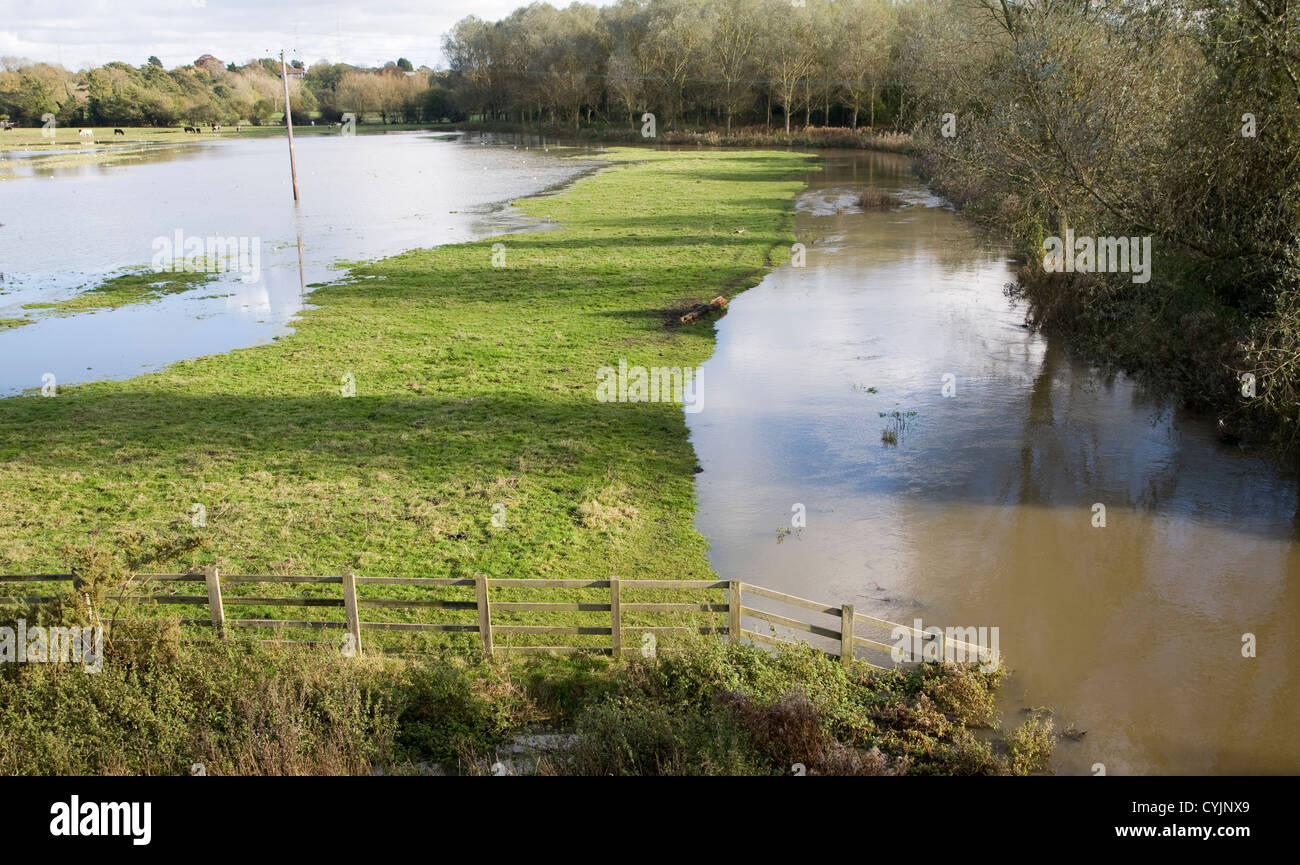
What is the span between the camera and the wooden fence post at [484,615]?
10.9 m

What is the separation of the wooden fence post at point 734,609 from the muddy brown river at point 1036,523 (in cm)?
248

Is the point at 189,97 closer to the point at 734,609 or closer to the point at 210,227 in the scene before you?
the point at 210,227

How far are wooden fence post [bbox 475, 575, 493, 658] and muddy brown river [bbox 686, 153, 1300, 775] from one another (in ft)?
14.1

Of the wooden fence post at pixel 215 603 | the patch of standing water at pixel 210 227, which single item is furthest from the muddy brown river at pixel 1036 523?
the patch of standing water at pixel 210 227

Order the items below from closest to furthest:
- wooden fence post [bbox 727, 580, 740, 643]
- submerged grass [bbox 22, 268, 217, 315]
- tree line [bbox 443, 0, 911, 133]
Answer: wooden fence post [bbox 727, 580, 740, 643] < submerged grass [bbox 22, 268, 217, 315] < tree line [bbox 443, 0, 911, 133]

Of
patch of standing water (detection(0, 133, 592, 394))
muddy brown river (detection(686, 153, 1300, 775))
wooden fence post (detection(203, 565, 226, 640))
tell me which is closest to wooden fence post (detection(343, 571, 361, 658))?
wooden fence post (detection(203, 565, 226, 640))

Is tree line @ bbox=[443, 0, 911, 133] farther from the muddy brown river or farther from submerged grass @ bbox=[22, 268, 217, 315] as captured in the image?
the muddy brown river

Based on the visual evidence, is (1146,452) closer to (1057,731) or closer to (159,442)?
(1057,731)

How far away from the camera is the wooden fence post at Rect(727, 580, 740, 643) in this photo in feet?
36.3

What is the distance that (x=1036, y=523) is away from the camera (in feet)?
50.3

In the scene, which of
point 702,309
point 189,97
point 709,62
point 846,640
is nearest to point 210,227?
point 702,309

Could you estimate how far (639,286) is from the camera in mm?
33250

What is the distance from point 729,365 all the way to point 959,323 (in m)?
8.87

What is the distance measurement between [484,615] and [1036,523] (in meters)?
9.55
